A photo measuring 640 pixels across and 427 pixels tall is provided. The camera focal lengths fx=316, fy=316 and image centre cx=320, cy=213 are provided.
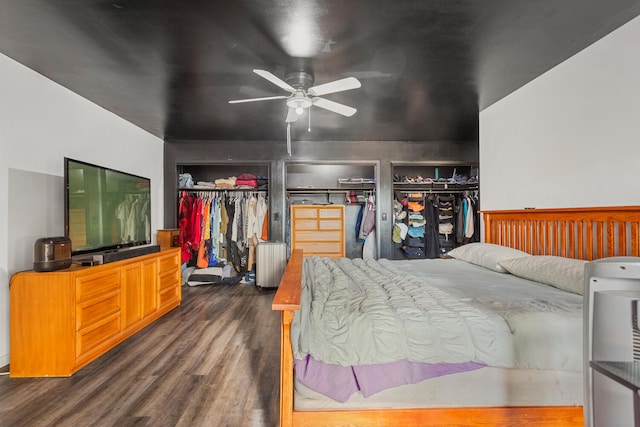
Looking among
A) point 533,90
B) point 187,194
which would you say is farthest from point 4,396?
point 533,90

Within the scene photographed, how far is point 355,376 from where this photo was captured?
54.5 inches

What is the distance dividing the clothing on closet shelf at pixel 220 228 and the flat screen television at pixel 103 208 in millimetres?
1238

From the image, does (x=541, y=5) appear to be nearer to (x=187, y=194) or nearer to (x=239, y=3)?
(x=239, y=3)

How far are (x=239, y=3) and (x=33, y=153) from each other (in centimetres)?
206

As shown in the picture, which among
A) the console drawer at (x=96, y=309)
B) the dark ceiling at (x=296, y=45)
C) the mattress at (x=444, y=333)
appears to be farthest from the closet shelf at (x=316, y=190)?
the mattress at (x=444, y=333)

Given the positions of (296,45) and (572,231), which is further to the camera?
(572,231)

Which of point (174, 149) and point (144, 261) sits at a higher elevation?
point (174, 149)

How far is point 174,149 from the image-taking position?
Answer: 15.3ft

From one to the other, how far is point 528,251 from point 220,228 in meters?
3.91

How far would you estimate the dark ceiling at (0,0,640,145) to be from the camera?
5.59ft

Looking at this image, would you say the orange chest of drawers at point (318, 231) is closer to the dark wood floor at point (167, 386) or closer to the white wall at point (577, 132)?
the dark wood floor at point (167, 386)

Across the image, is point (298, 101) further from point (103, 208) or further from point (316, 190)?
point (316, 190)

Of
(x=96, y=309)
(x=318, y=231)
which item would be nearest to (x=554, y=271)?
(x=96, y=309)

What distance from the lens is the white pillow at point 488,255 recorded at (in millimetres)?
2500
